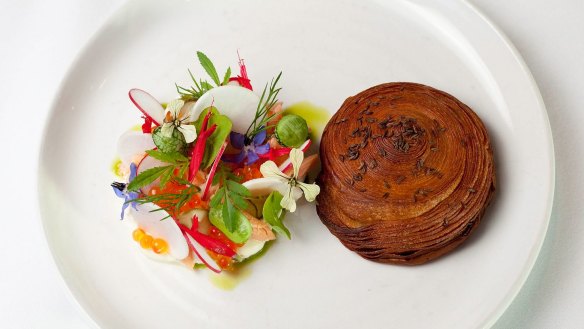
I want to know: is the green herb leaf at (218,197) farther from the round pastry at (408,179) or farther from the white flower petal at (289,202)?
the round pastry at (408,179)

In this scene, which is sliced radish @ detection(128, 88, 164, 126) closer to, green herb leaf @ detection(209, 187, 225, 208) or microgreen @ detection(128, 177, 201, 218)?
microgreen @ detection(128, 177, 201, 218)

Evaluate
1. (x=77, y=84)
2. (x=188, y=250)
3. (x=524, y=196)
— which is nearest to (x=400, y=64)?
(x=524, y=196)

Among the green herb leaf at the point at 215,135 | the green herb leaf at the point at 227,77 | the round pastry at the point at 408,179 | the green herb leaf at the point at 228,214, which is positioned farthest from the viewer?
the green herb leaf at the point at 227,77

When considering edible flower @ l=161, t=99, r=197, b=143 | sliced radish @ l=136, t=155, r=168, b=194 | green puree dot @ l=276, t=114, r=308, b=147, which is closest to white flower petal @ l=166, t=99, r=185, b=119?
edible flower @ l=161, t=99, r=197, b=143

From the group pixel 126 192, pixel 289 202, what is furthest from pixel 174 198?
pixel 289 202

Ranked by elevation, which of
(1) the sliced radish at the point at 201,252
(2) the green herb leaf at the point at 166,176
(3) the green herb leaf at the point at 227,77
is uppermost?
(3) the green herb leaf at the point at 227,77

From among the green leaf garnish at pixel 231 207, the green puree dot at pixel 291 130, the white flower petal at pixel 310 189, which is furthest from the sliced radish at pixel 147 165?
the white flower petal at pixel 310 189

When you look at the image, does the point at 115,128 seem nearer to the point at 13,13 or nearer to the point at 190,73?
the point at 190,73
